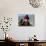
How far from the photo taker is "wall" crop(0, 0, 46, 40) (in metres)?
4.70

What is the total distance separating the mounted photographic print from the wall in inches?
4.5

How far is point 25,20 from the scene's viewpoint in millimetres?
4789

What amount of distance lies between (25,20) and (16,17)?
1.14 ft

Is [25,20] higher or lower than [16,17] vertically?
lower

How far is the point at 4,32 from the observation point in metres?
4.65

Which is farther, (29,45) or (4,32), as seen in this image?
(4,32)

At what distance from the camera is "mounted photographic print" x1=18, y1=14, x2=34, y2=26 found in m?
4.75

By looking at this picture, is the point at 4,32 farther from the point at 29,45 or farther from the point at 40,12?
the point at 40,12

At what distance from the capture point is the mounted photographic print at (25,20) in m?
4.75

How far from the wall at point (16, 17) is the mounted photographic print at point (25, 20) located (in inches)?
4.5

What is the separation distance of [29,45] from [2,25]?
1338 mm

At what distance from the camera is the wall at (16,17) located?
4699 millimetres

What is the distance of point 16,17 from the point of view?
474cm

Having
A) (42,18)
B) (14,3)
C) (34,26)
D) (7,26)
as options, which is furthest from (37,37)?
(14,3)
